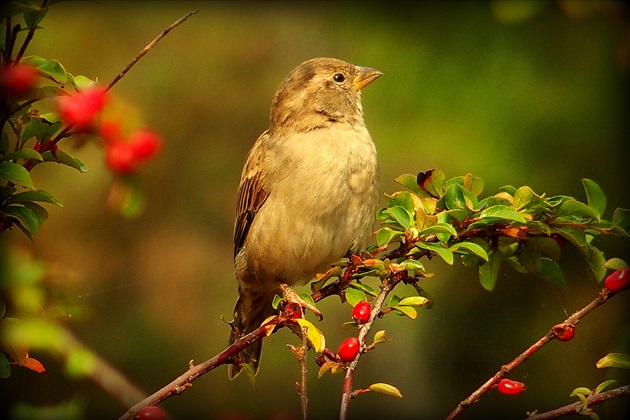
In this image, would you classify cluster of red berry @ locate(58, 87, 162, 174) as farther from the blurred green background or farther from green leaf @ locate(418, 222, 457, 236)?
the blurred green background

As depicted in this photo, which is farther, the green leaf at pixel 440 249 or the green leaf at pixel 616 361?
the green leaf at pixel 440 249

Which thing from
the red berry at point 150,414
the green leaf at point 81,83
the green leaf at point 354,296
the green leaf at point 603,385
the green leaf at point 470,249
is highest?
the green leaf at point 81,83

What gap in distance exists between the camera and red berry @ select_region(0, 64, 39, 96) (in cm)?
126

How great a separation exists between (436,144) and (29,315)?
247 cm

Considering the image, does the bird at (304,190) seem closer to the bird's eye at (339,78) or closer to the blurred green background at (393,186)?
the bird's eye at (339,78)

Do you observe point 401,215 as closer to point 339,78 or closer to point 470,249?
point 470,249

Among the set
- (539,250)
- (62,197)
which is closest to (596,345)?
(539,250)

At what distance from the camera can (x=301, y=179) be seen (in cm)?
240

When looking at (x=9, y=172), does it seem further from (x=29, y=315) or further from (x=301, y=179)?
(x=301, y=179)

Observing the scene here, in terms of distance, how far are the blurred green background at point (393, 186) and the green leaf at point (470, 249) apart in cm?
134

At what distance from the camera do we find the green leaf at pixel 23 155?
1.33 m

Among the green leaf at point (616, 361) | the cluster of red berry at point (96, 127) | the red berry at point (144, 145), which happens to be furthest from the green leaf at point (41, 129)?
the green leaf at point (616, 361)

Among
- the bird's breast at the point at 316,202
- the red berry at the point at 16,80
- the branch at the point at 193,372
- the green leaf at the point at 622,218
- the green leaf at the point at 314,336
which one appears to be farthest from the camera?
the bird's breast at the point at 316,202

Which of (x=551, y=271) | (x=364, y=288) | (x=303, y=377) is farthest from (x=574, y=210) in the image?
(x=303, y=377)
